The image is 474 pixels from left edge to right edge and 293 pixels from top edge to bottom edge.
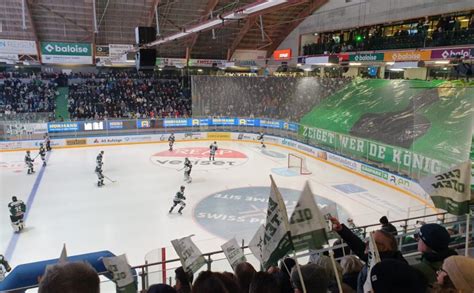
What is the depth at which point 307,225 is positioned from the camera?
3555 mm

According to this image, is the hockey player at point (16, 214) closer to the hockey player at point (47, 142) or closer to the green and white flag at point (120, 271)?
the green and white flag at point (120, 271)

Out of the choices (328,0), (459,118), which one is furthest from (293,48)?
(459,118)

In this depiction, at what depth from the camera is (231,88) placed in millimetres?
29141

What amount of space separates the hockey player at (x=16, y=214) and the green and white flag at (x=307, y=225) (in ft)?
33.4

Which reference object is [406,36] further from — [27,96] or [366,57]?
[27,96]

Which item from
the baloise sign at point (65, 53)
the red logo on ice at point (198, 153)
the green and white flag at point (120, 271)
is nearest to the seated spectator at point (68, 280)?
the green and white flag at point (120, 271)

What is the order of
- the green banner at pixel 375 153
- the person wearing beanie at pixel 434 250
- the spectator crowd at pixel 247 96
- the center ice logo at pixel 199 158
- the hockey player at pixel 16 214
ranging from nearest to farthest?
1. the person wearing beanie at pixel 434 250
2. the hockey player at pixel 16 214
3. the green banner at pixel 375 153
4. the center ice logo at pixel 199 158
5. the spectator crowd at pixel 247 96

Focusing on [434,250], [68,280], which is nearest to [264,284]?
[68,280]

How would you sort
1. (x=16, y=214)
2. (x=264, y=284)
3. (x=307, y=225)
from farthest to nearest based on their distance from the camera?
(x=16, y=214)
(x=307, y=225)
(x=264, y=284)

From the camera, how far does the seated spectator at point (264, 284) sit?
2.43 metres

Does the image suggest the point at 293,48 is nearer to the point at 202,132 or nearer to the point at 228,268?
the point at 202,132

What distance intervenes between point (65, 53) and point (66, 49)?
0.30 metres

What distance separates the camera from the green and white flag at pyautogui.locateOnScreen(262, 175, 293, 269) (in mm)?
3438

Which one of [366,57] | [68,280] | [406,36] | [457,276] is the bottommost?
[457,276]
